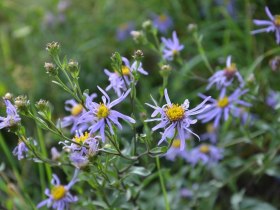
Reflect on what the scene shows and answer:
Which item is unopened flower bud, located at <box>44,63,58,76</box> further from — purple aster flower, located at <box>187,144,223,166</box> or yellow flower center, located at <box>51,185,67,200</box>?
purple aster flower, located at <box>187,144,223,166</box>

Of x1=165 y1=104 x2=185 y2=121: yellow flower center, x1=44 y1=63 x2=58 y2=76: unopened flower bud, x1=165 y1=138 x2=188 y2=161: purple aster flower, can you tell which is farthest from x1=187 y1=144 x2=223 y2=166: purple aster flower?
x1=44 y1=63 x2=58 y2=76: unopened flower bud

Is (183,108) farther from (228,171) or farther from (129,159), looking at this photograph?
(228,171)

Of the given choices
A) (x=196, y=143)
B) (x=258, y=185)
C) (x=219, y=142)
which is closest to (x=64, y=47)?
(x=196, y=143)

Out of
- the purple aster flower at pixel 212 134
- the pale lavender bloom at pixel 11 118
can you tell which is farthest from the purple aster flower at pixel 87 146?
the purple aster flower at pixel 212 134

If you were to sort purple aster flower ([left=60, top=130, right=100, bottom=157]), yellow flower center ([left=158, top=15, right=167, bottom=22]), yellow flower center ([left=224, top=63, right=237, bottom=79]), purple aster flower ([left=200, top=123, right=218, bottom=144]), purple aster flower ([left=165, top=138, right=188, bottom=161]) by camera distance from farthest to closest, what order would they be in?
yellow flower center ([left=158, top=15, right=167, bottom=22])
purple aster flower ([left=200, top=123, right=218, bottom=144])
purple aster flower ([left=165, top=138, right=188, bottom=161])
yellow flower center ([left=224, top=63, right=237, bottom=79])
purple aster flower ([left=60, top=130, right=100, bottom=157])

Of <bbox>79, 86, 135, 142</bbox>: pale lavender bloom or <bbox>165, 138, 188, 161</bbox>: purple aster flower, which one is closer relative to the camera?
<bbox>79, 86, 135, 142</bbox>: pale lavender bloom

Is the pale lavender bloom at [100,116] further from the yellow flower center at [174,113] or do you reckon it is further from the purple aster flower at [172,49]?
the purple aster flower at [172,49]

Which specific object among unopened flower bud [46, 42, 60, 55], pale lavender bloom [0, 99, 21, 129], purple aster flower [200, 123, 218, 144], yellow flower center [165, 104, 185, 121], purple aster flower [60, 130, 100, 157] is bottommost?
purple aster flower [200, 123, 218, 144]
